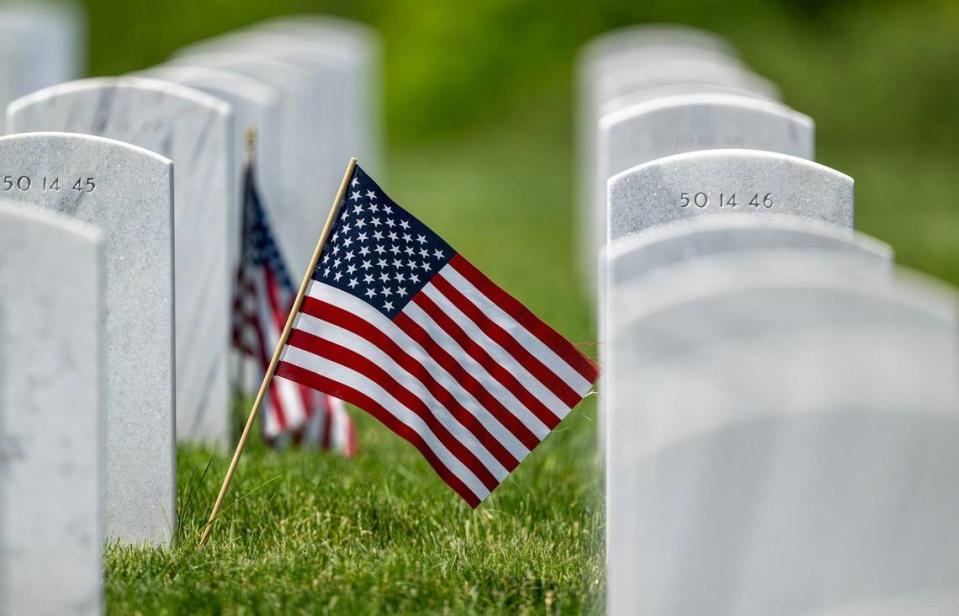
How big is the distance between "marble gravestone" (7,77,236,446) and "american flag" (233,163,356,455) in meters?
0.12

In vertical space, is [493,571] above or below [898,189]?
below

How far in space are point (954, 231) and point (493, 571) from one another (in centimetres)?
1166

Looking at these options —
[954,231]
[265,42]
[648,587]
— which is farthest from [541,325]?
[954,231]

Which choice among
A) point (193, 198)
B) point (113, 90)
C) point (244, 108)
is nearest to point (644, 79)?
point (244, 108)

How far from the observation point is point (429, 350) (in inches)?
195

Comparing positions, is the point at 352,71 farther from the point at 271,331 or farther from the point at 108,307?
the point at 108,307

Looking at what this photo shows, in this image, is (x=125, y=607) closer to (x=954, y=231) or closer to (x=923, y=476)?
(x=923, y=476)

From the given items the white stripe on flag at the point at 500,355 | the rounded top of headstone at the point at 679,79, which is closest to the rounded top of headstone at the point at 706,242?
the white stripe on flag at the point at 500,355

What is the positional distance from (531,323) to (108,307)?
144 centimetres

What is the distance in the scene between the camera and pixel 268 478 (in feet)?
19.5

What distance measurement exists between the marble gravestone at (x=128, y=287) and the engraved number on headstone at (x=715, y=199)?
1673mm

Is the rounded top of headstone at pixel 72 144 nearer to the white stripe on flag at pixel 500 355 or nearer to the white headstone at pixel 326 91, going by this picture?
the white stripe on flag at pixel 500 355

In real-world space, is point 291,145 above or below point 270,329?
above

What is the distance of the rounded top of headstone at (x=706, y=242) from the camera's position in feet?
13.7
